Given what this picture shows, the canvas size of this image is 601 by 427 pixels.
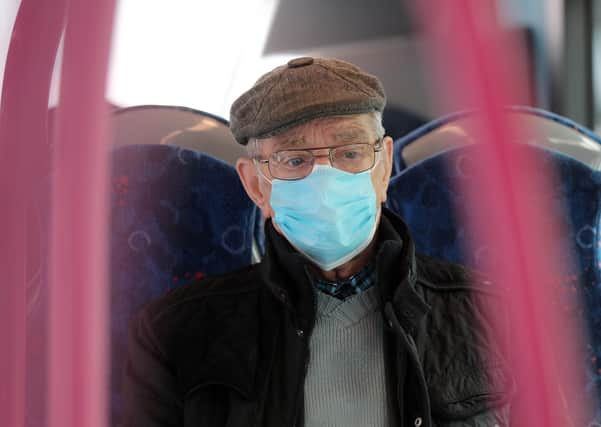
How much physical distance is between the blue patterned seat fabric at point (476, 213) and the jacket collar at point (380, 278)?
28 cm

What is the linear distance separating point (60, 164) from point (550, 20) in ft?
10.5

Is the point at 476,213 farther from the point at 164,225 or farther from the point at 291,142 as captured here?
the point at 164,225

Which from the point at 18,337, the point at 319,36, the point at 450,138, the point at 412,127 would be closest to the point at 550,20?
the point at 412,127

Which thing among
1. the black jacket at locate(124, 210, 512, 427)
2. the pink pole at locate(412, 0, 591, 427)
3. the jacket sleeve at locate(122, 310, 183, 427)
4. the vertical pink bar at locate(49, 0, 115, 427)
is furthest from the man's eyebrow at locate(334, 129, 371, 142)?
the vertical pink bar at locate(49, 0, 115, 427)

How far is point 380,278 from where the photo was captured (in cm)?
123

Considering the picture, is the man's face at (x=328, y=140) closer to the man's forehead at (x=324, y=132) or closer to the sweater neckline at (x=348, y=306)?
the man's forehead at (x=324, y=132)

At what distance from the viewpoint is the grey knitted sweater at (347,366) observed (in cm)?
119

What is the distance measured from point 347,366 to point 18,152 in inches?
23.3

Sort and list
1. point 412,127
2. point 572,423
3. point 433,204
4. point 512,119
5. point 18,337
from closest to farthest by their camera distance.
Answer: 1. point 512,119
2. point 18,337
3. point 572,423
4. point 433,204
5. point 412,127

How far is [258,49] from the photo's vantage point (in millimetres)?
3283

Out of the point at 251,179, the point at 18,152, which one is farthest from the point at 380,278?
the point at 18,152

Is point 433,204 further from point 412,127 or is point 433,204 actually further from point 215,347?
point 412,127

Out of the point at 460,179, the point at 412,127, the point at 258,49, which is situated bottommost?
the point at 460,179

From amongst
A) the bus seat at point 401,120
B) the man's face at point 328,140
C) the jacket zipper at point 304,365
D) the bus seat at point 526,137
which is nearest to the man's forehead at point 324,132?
the man's face at point 328,140
